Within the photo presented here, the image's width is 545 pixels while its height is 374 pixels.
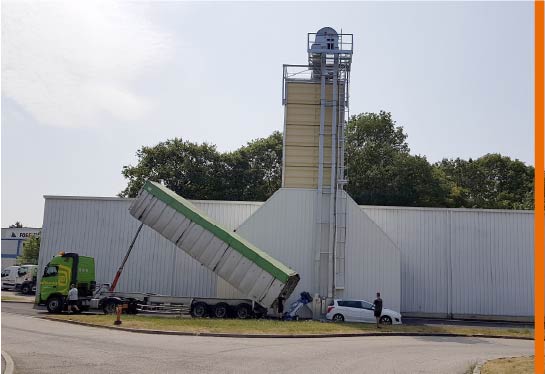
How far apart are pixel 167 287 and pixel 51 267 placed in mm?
7179

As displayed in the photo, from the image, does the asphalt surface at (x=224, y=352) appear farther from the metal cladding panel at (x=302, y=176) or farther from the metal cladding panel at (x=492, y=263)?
the metal cladding panel at (x=302, y=176)

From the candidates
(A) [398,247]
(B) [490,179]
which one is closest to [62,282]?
(A) [398,247]

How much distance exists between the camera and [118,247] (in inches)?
1288

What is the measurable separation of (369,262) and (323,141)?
287 inches

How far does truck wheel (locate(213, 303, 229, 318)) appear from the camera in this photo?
85.3ft

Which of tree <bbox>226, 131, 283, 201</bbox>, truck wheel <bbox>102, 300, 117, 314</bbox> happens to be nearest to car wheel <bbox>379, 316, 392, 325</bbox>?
truck wheel <bbox>102, 300, 117, 314</bbox>

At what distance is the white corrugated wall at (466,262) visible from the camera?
31375mm

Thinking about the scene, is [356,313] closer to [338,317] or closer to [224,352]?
[338,317]

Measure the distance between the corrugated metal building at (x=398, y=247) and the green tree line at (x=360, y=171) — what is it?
20867 mm

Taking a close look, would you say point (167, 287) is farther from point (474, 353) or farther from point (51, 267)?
point (474, 353)

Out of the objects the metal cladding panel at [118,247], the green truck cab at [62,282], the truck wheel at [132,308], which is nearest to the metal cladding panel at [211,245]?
the truck wheel at [132,308]

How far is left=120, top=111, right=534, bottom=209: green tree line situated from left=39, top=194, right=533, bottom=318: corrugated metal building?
68.5 feet

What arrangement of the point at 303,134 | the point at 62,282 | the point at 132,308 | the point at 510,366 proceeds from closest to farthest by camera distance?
the point at 510,366 < the point at 132,308 < the point at 62,282 < the point at 303,134

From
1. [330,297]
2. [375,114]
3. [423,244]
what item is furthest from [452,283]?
[375,114]
